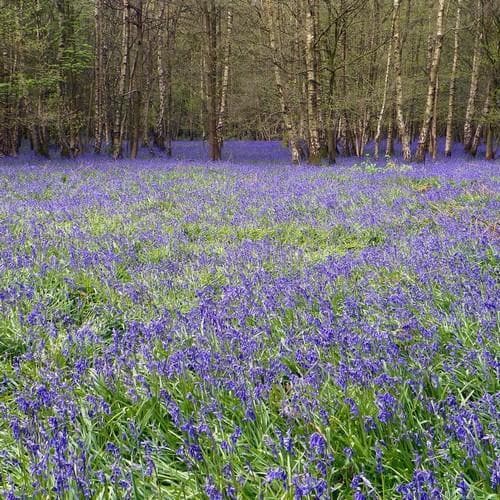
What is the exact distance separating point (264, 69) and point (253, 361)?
2752cm

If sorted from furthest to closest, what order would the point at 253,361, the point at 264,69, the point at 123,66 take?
the point at 264,69, the point at 123,66, the point at 253,361

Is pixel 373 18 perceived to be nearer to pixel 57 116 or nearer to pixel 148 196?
pixel 57 116

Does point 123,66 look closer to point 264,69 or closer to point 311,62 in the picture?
point 311,62

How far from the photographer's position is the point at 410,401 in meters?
2.38

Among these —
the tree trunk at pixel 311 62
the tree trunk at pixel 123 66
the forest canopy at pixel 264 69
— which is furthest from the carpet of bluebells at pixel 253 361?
the tree trunk at pixel 123 66

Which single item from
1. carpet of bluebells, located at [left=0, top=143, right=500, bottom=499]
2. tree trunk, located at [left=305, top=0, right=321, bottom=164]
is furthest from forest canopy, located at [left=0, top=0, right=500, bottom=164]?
carpet of bluebells, located at [left=0, top=143, right=500, bottom=499]

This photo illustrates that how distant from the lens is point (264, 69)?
92.2ft

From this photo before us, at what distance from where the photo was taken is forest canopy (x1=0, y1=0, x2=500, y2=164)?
19.2m

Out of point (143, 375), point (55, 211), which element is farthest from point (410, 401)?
point (55, 211)

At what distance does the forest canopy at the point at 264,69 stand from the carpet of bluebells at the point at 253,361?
12927mm

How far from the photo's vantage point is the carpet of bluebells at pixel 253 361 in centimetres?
198

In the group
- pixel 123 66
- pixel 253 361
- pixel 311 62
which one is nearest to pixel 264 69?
pixel 123 66

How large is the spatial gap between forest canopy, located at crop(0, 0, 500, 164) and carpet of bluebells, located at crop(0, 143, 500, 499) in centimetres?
1293

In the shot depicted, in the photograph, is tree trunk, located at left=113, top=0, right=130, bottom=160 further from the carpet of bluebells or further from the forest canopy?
the carpet of bluebells
